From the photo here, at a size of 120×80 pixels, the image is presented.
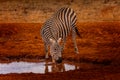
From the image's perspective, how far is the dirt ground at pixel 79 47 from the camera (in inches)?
356

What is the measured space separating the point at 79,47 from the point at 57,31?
1.91 meters

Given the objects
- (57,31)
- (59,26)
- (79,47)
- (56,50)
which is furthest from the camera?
(79,47)

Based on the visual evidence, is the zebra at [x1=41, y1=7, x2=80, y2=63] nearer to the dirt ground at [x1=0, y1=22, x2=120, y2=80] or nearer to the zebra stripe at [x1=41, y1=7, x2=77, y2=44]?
the zebra stripe at [x1=41, y1=7, x2=77, y2=44]

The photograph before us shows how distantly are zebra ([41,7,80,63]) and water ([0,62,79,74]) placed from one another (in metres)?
0.20

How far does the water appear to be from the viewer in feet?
35.4

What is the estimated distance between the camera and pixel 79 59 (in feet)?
38.5

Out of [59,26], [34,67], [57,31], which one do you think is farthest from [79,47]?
[34,67]

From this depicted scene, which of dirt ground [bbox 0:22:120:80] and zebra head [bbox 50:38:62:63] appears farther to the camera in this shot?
zebra head [bbox 50:38:62:63]

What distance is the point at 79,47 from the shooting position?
13.5 metres

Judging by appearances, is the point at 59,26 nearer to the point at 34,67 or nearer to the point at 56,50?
the point at 56,50

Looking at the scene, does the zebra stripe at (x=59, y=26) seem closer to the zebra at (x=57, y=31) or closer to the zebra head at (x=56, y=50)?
the zebra at (x=57, y=31)

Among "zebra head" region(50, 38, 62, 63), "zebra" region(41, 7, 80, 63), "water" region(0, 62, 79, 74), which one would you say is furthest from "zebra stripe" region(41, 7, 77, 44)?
"water" region(0, 62, 79, 74)

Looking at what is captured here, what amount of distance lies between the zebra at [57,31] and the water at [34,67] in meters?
0.20

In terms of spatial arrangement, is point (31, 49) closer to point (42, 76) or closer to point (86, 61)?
point (86, 61)
